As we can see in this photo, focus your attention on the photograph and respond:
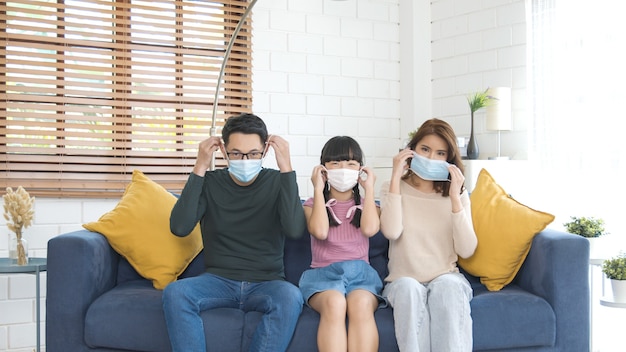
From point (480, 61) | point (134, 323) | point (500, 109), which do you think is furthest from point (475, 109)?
point (134, 323)

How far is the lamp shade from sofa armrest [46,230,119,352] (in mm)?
2528

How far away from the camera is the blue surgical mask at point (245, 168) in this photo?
2633mm

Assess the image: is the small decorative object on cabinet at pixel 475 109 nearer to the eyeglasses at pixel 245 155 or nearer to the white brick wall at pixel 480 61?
the white brick wall at pixel 480 61

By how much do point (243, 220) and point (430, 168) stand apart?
0.79 m

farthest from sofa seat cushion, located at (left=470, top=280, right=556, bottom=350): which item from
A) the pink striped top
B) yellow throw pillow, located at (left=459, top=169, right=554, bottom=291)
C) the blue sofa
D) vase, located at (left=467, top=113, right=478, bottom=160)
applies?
vase, located at (left=467, top=113, right=478, bottom=160)

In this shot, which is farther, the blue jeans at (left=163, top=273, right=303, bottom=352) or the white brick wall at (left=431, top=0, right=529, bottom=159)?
the white brick wall at (left=431, top=0, right=529, bottom=159)

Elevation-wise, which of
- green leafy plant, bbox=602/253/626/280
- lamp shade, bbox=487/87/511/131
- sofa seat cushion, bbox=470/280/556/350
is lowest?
sofa seat cushion, bbox=470/280/556/350

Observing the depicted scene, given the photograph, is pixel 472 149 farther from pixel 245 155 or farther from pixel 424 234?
pixel 245 155

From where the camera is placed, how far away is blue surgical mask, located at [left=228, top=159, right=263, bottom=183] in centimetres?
263

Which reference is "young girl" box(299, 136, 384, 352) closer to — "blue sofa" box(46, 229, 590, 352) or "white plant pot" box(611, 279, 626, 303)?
"blue sofa" box(46, 229, 590, 352)

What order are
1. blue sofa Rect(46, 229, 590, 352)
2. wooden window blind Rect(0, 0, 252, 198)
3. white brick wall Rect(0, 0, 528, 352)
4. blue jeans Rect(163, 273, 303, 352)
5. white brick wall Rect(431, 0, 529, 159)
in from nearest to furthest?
blue jeans Rect(163, 273, 303, 352) < blue sofa Rect(46, 229, 590, 352) < wooden window blind Rect(0, 0, 252, 198) < white brick wall Rect(431, 0, 529, 159) < white brick wall Rect(0, 0, 528, 352)

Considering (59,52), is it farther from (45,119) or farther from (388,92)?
(388,92)

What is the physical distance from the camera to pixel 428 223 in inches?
107

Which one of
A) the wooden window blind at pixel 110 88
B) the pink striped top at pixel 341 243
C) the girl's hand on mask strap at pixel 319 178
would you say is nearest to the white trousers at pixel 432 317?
the pink striped top at pixel 341 243
